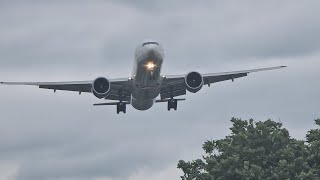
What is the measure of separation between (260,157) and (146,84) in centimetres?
2181

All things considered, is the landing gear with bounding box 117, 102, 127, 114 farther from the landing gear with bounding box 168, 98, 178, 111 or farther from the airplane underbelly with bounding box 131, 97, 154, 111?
the landing gear with bounding box 168, 98, 178, 111

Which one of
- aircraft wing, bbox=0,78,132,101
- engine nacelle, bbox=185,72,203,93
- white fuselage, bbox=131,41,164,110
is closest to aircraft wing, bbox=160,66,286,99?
engine nacelle, bbox=185,72,203,93

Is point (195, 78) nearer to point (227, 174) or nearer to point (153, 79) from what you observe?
point (153, 79)

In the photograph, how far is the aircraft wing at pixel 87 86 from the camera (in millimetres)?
125062

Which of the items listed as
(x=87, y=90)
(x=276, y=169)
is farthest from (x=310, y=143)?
(x=87, y=90)

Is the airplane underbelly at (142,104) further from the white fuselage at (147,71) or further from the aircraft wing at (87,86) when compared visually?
the aircraft wing at (87,86)

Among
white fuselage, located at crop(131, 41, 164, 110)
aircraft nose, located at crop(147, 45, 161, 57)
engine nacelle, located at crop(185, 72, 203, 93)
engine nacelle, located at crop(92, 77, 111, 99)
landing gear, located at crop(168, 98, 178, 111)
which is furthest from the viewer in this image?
landing gear, located at crop(168, 98, 178, 111)

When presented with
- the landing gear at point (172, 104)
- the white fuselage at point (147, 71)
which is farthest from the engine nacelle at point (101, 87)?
the landing gear at point (172, 104)

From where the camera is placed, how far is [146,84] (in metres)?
122

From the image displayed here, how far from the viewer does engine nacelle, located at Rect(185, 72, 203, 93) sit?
123 m

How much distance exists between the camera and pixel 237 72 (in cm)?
12862

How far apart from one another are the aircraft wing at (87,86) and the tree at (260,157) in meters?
12.8

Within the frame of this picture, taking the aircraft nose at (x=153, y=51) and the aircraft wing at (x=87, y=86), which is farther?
the aircraft wing at (x=87, y=86)

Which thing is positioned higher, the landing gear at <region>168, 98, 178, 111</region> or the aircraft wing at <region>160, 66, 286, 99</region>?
the aircraft wing at <region>160, 66, 286, 99</region>
